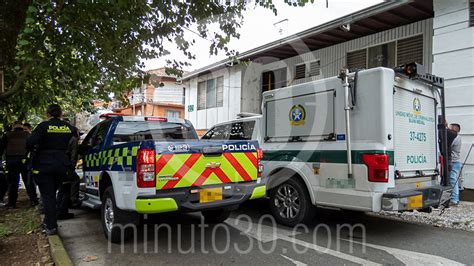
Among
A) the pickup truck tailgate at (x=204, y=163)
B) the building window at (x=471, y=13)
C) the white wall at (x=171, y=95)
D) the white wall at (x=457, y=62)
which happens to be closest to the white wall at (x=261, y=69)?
the white wall at (x=457, y=62)

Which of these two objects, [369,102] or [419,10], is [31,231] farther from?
[419,10]

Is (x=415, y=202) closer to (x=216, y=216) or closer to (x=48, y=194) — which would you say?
(x=216, y=216)

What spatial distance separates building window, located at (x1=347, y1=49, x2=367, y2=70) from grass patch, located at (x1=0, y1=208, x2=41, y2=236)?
8.75 metres

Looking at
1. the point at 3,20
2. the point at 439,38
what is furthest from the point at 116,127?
the point at 439,38

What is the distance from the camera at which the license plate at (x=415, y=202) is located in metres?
4.73

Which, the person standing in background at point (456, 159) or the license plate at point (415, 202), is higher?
the person standing in background at point (456, 159)

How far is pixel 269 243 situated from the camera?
191 inches

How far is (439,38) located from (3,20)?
28.5 ft

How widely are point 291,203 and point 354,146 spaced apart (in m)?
1.51

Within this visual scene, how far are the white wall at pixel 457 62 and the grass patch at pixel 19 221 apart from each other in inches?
334

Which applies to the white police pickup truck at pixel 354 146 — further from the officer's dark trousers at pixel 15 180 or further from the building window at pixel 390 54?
the officer's dark trousers at pixel 15 180

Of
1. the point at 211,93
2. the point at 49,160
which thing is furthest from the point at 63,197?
the point at 211,93

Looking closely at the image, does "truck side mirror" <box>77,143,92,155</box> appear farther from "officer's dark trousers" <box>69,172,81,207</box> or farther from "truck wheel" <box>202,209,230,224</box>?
"truck wheel" <box>202,209,230,224</box>

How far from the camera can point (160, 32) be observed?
653 cm
